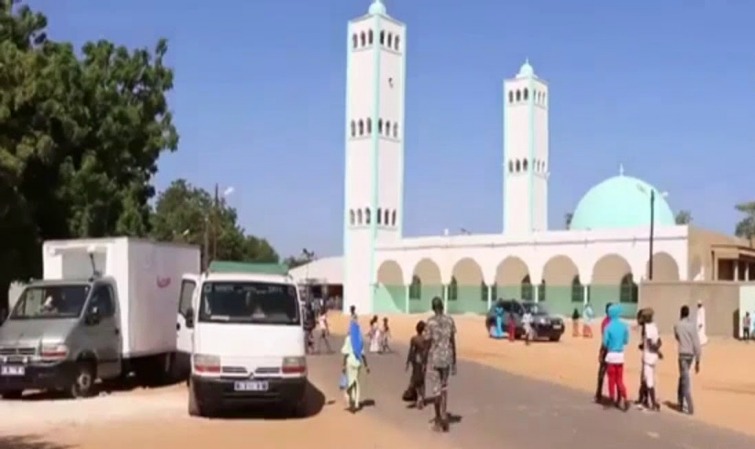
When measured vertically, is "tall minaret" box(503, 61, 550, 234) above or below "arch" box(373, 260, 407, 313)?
above

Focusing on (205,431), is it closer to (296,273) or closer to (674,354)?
(674,354)

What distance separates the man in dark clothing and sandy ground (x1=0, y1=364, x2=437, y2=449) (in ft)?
16.8

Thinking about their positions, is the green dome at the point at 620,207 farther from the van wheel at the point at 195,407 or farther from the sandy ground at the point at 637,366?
the van wheel at the point at 195,407

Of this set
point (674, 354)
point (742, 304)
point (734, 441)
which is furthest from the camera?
point (742, 304)

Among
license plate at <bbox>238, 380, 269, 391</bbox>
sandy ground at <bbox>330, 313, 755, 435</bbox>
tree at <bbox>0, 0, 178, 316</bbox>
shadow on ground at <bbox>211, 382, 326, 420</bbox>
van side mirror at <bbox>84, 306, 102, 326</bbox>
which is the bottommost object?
sandy ground at <bbox>330, 313, 755, 435</bbox>

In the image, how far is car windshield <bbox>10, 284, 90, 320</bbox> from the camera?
57.3ft

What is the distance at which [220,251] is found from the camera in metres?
75.6

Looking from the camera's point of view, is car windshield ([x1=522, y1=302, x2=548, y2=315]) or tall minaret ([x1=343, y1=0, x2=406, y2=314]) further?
tall minaret ([x1=343, y1=0, x2=406, y2=314])

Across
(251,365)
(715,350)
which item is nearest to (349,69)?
(715,350)

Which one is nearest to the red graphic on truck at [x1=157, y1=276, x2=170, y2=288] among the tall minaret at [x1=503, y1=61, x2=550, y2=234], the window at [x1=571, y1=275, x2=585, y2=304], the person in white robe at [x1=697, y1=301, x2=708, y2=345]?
the person in white robe at [x1=697, y1=301, x2=708, y2=345]

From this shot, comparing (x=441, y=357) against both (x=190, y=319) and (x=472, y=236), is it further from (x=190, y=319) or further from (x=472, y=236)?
(x=472, y=236)

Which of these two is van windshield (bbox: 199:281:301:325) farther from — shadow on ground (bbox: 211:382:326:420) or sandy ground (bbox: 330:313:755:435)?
sandy ground (bbox: 330:313:755:435)

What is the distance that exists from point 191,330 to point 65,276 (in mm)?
4850

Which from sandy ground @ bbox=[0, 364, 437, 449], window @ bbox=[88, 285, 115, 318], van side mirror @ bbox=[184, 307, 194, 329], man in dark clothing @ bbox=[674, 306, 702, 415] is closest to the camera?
sandy ground @ bbox=[0, 364, 437, 449]
